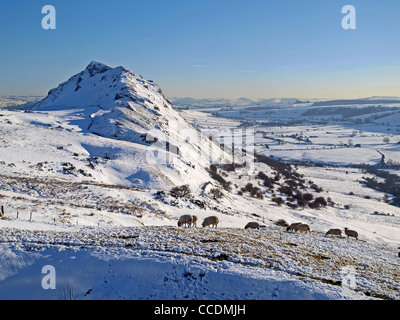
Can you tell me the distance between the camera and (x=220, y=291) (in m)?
9.30

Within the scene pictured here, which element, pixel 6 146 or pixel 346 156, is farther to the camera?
pixel 346 156

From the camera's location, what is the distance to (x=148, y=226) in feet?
63.9

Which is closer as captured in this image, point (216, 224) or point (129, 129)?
point (216, 224)

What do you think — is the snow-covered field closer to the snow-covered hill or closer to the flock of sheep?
the snow-covered hill

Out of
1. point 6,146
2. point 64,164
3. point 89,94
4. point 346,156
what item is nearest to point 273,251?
point 64,164

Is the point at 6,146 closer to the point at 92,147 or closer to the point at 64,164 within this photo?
the point at 64,164

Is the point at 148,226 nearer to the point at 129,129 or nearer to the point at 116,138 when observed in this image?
the point at 116,138

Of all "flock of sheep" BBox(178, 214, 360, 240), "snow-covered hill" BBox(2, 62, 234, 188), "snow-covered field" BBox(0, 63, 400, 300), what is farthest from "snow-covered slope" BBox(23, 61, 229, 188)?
"flock of sheep" BBox(178, 214, 360, 240)

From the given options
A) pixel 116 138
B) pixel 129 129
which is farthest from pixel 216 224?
pixel 129 129

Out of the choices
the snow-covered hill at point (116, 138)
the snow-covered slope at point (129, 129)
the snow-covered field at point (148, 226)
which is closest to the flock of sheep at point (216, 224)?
the snow-covered field at point (148, 226)

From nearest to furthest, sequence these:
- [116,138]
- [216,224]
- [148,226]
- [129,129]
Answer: [148,226] → [216,224] → [116,138] → [129,129]

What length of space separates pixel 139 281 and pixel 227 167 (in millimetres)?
67244
